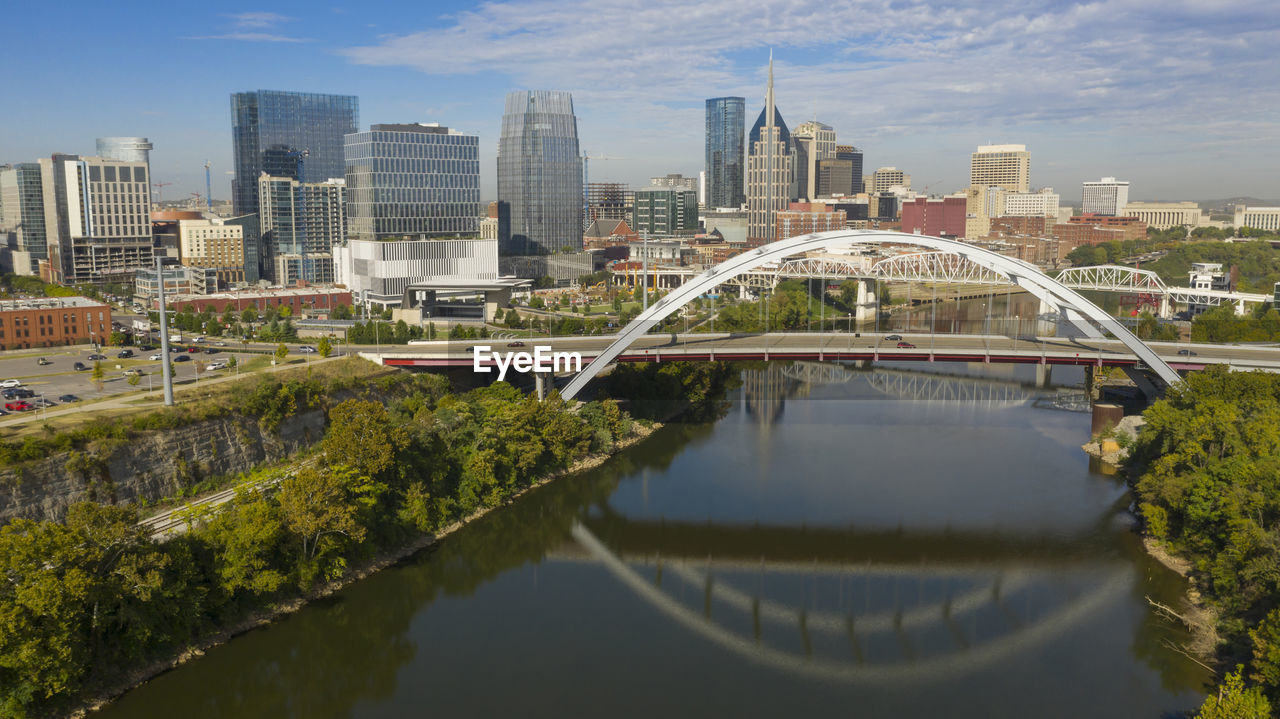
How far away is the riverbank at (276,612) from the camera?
19.6 meters

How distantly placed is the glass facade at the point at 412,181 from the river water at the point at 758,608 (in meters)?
47.2

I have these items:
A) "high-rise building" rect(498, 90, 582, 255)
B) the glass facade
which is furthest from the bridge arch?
"high-rise building" rect(498, 90, 582, 255)

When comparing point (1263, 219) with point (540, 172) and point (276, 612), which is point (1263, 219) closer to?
point (540, 172)

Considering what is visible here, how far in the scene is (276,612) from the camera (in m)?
23.2

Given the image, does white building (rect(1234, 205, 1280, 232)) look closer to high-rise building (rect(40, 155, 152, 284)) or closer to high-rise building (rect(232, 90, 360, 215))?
high-rise building (rect(232, 90, 360, 215))

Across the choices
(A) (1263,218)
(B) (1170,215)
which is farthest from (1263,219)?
(B) (1170,215)

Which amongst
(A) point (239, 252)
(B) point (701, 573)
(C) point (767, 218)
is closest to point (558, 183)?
(A) point (239, 252)

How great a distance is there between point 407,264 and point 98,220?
38689mm

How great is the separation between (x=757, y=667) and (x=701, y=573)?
5679 mm

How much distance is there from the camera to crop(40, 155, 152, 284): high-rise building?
9081 cm

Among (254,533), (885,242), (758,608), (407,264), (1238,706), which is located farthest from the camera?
(407,264)

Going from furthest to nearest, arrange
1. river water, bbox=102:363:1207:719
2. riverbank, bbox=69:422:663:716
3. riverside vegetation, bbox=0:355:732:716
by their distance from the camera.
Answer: river water, bbox=102:363:1207:719 → riverbank, bbox=69:422:663:716 → riverside vegetation, bbox=0:355:732:716

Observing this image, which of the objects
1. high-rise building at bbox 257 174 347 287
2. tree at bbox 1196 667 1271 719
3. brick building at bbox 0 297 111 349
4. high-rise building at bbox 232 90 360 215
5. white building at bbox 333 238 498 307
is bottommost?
tree at bbox 1196 667 1271 719

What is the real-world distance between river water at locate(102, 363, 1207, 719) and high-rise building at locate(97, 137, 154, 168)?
4617 inches
